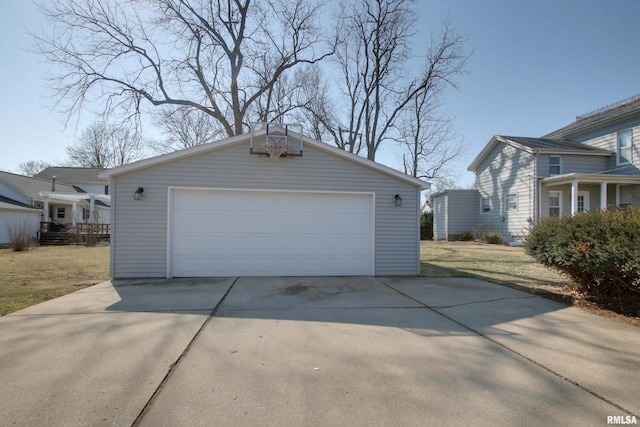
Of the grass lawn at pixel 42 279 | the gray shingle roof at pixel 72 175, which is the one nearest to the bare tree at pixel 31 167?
the gray shingle roof at pixel 72 175

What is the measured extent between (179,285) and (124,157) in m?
33.3

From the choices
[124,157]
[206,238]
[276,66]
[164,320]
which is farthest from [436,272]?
[124,157]

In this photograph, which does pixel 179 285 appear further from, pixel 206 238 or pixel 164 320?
pixel 164 320

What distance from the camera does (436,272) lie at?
883 centimetres

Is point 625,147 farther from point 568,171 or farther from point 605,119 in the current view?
point 568,171

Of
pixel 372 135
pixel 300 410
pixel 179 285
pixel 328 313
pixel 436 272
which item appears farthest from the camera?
pixel 372 135

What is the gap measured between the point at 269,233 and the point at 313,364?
5.14 meters

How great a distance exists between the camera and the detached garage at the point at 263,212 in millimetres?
7453

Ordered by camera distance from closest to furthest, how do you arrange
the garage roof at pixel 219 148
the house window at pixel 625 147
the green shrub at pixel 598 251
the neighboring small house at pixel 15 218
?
the green shrub at pixel 598 251 < the garage roof at pixel 219 148 < the house window at pixel 625 147 < the neighboring small house at pixel 15 218

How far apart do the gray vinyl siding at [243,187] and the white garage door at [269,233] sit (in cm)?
24

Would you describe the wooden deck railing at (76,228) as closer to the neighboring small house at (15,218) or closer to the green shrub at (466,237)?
the neighboring small house at (15,218)

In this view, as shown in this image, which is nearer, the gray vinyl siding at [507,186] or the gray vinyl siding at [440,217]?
the gray vinyl siding at [507,186]

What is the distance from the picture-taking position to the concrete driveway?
7.51 feet
